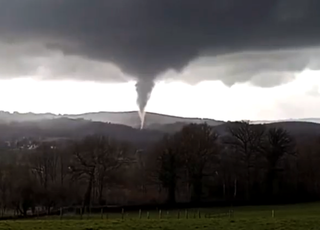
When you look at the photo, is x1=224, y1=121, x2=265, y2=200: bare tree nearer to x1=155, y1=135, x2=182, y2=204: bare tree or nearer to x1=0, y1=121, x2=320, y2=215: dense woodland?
x1=0, y1=121, x2=320, y2=215: dense woodland

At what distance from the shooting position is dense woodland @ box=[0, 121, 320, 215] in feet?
256

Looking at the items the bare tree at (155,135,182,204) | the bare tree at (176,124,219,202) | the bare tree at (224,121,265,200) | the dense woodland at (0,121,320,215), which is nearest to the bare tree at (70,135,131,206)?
the dense woodland at (0,121,320,215)

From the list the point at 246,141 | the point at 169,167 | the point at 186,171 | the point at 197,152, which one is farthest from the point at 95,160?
the point at 246,141

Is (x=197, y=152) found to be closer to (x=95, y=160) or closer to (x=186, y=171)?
(x=186, y=171)

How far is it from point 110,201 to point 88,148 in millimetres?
11324

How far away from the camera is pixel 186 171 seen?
267 feet

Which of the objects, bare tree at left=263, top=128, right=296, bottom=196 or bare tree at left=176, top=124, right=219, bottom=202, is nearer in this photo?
bare tree at left=176, top=124, right=219, bottom=202

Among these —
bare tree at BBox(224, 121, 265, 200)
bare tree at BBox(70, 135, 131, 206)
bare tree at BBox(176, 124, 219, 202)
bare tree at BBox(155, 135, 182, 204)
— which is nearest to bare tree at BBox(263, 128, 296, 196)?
bare tree at BBox(224, 121, 265, 200)

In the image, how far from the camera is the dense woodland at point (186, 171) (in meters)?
78.0

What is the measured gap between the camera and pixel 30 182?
69.9 metres

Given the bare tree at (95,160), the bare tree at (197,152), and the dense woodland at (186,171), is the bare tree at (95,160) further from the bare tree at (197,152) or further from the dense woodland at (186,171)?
the bare tree at (197,152)

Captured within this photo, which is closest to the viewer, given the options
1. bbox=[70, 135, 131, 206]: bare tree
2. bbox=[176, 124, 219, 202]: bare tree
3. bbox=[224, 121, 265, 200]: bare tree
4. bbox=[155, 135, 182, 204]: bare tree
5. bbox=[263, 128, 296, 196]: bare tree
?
bbox=[155, 135, 182, 204]: bare tree

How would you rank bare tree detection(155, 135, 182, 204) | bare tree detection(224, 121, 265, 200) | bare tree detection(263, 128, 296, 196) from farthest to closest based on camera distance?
bare tree detection(224, 121, 265, 200), bare tree detection(263, 128, 296, 196), bare tree detection(155, 135, 182, 204)

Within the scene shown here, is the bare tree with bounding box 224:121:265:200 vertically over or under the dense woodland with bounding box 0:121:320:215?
over
